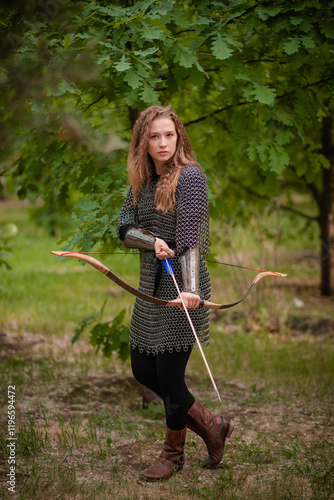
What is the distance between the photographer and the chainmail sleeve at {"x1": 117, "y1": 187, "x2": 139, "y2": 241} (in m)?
3.15

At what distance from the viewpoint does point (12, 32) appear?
3537 mm

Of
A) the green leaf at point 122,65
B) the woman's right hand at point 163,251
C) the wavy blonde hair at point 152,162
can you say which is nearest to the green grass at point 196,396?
the woman's right hand at point 163,251

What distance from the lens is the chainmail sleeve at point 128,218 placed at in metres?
3.15

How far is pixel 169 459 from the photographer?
3162mm

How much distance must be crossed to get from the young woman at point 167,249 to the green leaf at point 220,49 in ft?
2.02

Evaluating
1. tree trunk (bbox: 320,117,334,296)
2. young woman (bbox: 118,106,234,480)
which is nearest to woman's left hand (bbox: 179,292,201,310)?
young woman (bbox: 118,106,234,480)

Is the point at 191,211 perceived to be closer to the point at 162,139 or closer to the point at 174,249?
the point at 174,249

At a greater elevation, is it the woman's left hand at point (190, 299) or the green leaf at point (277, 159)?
the green leaf at point (277, 159)

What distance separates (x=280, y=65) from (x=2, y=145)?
228 cm

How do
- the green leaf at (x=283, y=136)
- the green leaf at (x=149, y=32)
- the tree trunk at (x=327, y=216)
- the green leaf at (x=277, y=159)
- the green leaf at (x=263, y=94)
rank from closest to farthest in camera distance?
the green leaf at (x=149, y=32), the green leaf at (x=263, y=94), the green leaf at (x=277, y=159), the green leaf at (x=283, y=136), the tree trunk at (x=327, y=216)

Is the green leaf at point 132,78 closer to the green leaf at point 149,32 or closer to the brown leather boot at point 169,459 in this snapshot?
the green leaf at point 149,32

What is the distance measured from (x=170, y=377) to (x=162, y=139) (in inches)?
51.7

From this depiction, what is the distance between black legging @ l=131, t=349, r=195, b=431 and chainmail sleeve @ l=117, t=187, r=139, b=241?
70 centimetres

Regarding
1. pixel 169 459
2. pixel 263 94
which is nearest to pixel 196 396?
pixel 169 459
